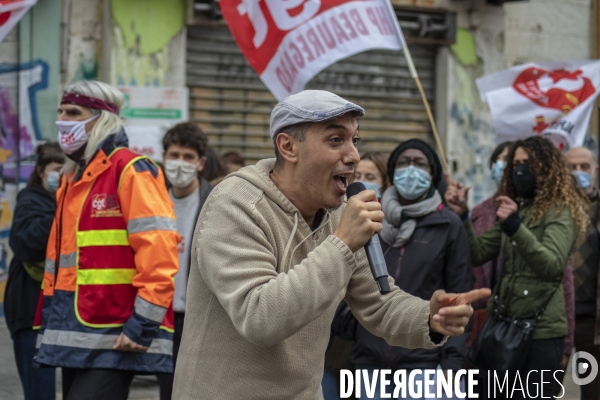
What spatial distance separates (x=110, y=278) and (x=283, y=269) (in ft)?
4.61

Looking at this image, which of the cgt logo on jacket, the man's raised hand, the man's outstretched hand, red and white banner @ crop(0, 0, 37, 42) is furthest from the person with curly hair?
red and white banner @ crop(0, 0, 37, 42)

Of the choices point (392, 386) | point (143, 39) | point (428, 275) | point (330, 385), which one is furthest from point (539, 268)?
point (143, 39)

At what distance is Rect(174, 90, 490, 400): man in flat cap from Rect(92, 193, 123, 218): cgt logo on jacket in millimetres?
1246

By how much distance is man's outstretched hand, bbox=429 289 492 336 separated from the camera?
256 cm

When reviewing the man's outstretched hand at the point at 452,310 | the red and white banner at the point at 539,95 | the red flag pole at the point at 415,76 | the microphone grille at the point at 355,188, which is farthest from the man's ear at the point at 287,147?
the red and white banner at the point at 539,95

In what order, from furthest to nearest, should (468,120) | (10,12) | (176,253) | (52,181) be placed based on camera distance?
(468,120), (10,12), (52,181), (176,253)

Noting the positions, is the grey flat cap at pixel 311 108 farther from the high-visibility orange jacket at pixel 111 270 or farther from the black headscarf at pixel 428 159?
the black headscarf at pixel 428 159

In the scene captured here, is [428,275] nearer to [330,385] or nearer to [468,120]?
[330,385]

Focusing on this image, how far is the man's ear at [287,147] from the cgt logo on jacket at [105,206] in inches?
54.8

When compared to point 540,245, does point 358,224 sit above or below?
above

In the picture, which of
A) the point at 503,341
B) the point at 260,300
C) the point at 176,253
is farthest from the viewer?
the point at 503,341

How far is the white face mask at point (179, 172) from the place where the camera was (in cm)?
540

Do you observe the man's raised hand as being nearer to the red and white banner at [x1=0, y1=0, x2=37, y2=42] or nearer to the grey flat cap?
the grey flat cap

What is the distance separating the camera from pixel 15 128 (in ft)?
30.7
